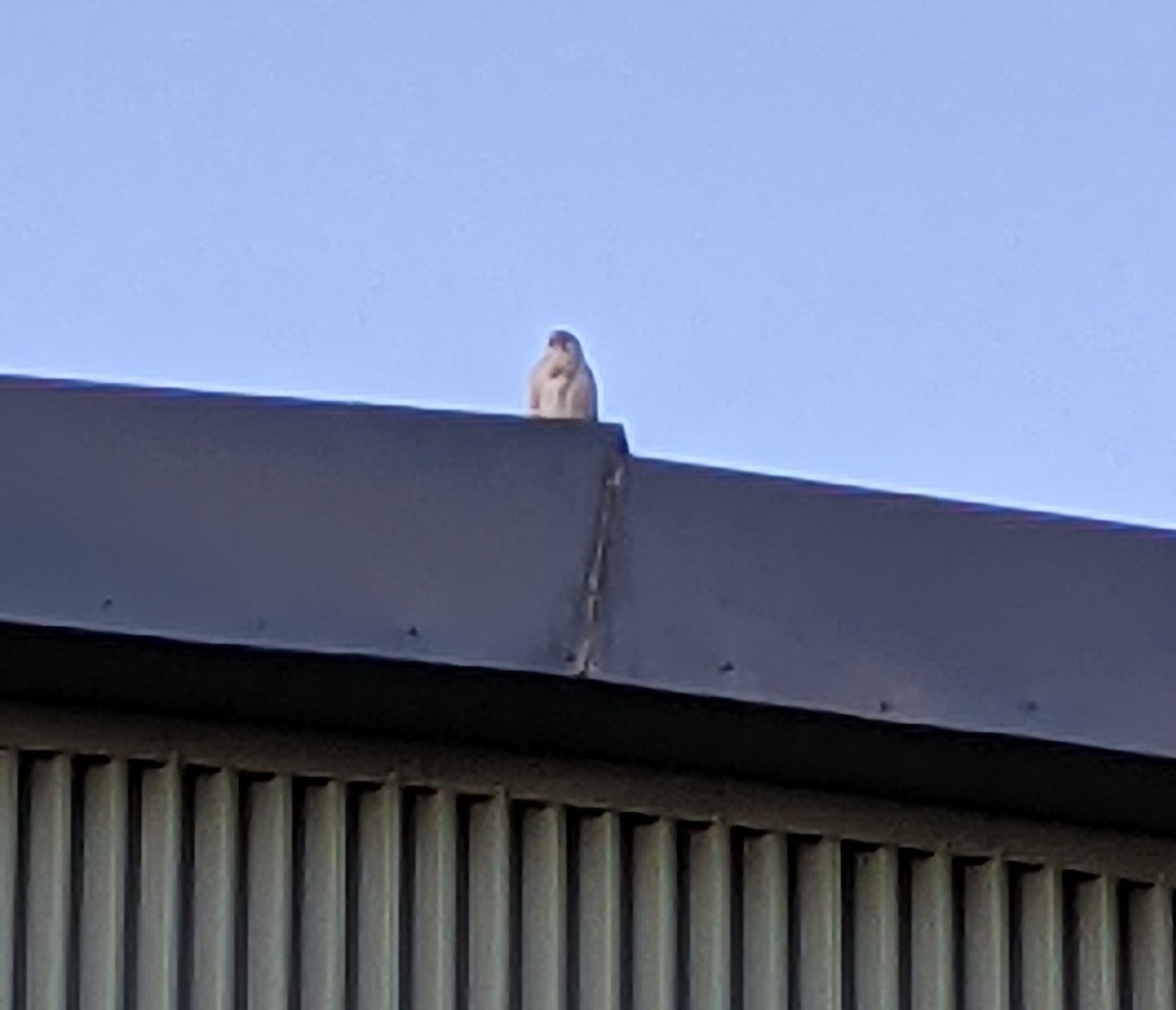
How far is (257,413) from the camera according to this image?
274 inches

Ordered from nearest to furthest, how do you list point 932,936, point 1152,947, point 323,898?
1. point 323,898
2. point 932,936
3. point 1152,947

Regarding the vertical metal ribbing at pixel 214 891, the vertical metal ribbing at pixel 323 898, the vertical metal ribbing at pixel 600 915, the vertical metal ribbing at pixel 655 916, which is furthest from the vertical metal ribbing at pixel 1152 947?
the vertical metal ribbing at pixel 214 891

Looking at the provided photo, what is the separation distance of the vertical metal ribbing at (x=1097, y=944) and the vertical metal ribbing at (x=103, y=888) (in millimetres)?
1863

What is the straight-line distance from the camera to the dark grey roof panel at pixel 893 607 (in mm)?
6980

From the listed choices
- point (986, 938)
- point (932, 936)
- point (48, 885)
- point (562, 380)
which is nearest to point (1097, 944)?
point (986, 938)

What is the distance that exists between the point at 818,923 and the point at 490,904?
64 centimetres

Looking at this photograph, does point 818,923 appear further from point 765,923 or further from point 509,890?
point 509,890

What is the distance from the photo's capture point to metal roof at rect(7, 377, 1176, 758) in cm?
686

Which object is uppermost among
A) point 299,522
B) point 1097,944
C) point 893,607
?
point 299,522

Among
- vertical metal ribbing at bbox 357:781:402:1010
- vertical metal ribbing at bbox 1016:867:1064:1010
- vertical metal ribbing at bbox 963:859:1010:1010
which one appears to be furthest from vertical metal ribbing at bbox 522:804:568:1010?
vertical metal ribbing at bbox 1016:867:1064:1010

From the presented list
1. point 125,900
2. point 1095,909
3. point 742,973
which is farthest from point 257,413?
point 1095,909

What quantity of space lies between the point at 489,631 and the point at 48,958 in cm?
101

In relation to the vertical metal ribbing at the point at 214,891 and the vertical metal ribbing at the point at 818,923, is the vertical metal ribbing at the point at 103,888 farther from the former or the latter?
the vertical metal ribbing at the point at 818,923

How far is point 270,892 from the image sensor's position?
7141 millimetres
